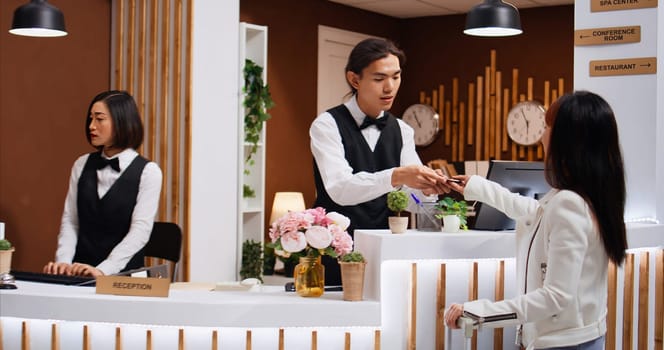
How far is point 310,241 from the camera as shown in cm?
293

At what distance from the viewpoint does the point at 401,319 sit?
3039mm

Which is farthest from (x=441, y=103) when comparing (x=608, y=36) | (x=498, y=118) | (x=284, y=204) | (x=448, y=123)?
(x=608, y=36)

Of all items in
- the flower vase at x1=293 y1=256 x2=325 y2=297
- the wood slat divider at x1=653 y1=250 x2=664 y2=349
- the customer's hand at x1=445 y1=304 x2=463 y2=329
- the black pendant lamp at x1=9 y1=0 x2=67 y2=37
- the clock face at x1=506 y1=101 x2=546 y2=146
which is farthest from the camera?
the clock face at x1=506 y1=101 x2=546 y2=146

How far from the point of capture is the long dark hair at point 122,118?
3.91 metres

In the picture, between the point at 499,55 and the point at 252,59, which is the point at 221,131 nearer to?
the point at 252,59

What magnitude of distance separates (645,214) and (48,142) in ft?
12.3

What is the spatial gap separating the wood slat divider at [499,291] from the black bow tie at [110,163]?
174cm

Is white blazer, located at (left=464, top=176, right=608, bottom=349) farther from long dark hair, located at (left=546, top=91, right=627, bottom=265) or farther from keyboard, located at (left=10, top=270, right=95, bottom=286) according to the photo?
keyboard, located at (left=10, top=270, right=95, bottom=286)

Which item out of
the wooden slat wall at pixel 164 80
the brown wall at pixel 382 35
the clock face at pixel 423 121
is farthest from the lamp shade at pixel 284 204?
the clock face at pixel 423 121

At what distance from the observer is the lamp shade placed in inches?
287

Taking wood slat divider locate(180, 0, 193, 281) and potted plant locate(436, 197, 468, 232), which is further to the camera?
wood slat divider locate(180, 0, 193, 281)

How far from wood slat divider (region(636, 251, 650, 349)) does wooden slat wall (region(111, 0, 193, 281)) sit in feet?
10.1

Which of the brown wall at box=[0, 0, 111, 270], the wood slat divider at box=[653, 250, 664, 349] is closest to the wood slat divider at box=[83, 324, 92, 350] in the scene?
the wood slat divider at box=[653, 250, 664, 349]

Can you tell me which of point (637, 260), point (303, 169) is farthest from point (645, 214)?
point (303, 169)
